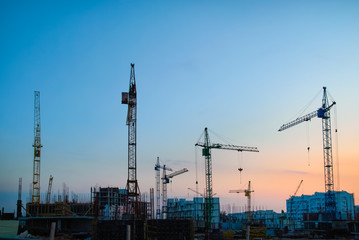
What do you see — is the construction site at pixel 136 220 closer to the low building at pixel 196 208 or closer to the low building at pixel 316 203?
the low building at pixel 196 208

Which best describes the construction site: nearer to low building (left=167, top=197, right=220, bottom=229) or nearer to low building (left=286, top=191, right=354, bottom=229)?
low building (left=167, top=197, right=220, bottom=229)

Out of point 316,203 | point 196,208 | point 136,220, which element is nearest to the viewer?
point 136,220

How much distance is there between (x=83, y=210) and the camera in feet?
161

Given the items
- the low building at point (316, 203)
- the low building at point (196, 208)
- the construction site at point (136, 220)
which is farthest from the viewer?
the low building at point (316, 203)

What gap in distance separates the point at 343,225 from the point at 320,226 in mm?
7037

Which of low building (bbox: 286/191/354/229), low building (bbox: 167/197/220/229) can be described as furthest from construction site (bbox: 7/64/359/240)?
low building (bbox: 286/191/354/229)

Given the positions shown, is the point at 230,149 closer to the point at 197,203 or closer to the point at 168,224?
the point at 197,203

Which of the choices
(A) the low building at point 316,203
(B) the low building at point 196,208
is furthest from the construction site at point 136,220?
(A) the low building at point 316,203

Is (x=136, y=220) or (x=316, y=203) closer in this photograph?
(x=136, y=220)

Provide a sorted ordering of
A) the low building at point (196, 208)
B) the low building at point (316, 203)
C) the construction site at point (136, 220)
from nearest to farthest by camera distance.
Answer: the construction site at point (136, 220), the low building at point (196, 208), the low building at point (316, 203)

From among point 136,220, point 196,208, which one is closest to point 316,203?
point 196,208

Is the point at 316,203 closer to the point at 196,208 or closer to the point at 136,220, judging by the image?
the point at 196,208

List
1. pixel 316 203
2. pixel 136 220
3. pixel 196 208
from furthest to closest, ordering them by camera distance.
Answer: pixel 316 203 < pixel 196 208 < pixel 136 220

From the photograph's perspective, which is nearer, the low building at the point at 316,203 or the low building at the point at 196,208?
the low building at the point at 196,208
